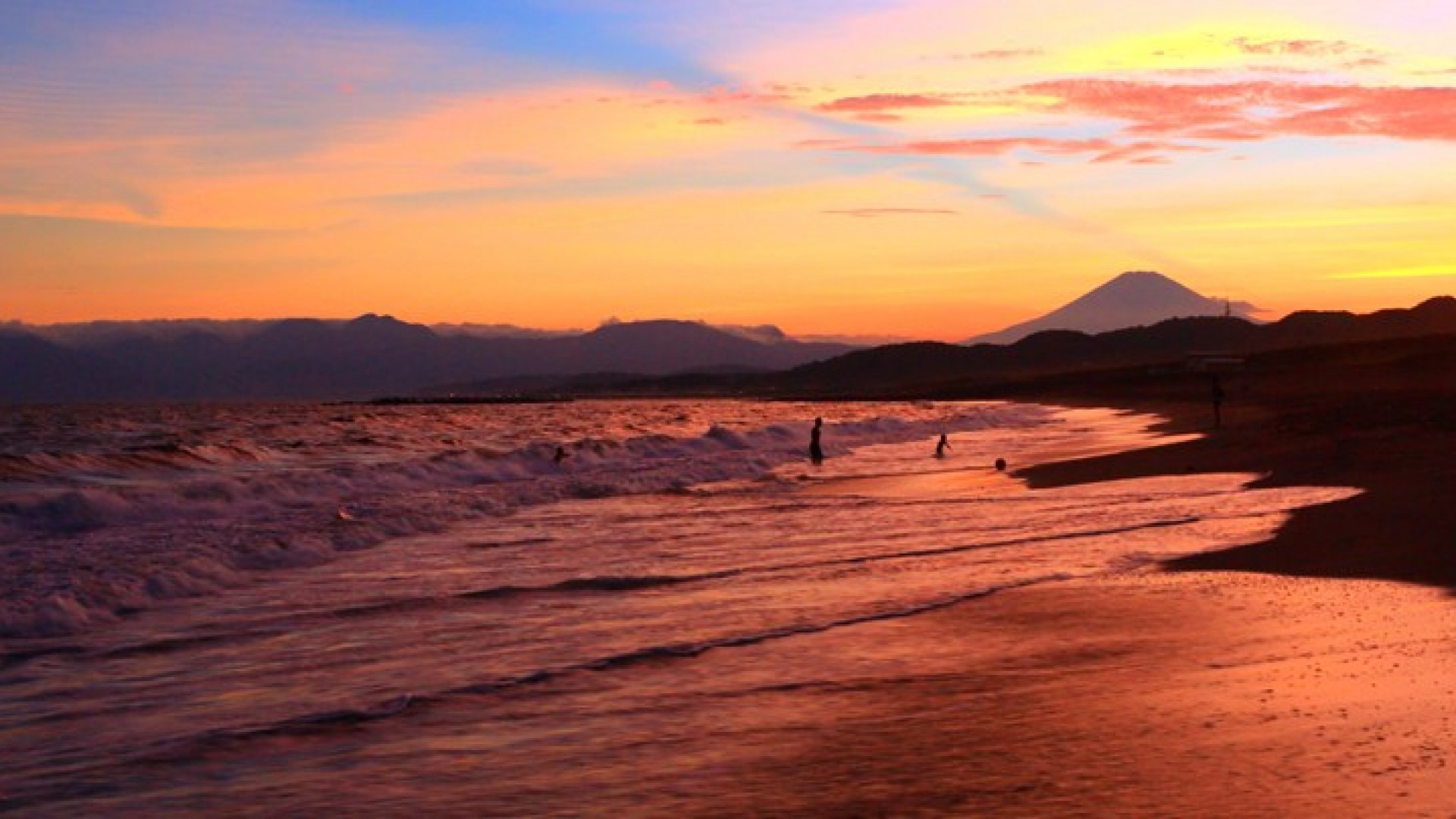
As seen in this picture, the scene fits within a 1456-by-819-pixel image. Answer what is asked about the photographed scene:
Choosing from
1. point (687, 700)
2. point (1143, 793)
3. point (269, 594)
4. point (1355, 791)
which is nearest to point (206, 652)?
point (269, 594)

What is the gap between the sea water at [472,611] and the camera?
8531 mm

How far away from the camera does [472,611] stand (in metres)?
14.3

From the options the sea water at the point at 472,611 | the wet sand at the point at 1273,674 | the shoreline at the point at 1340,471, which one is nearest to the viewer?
the wet sand at the point at 1273,674

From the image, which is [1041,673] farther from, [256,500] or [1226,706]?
[256,500]

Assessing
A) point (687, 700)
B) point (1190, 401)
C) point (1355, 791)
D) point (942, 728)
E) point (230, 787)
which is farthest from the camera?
point (1190, 401)

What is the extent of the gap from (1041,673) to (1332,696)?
7.11ft

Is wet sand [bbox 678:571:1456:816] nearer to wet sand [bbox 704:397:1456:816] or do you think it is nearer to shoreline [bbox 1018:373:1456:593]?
wet sand [bbox 704:397:1456:816]

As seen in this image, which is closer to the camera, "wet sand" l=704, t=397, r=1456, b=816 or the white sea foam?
"wet sand" l=704, t=397, r=1456, b=816

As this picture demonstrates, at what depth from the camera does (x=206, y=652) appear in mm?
12414

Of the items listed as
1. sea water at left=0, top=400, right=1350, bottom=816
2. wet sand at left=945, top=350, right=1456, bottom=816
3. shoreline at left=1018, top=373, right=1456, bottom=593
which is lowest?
sea water at left=0, top=400, right=1350, bottom=816

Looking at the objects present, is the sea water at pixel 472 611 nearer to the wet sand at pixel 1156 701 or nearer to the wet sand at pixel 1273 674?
the wet sand at pixel 1156 701

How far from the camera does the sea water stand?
28.0ft

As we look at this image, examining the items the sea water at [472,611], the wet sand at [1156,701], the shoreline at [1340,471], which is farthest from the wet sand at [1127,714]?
the shoreline at [1340,471]

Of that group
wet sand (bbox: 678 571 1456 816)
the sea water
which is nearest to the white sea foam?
the sea water
